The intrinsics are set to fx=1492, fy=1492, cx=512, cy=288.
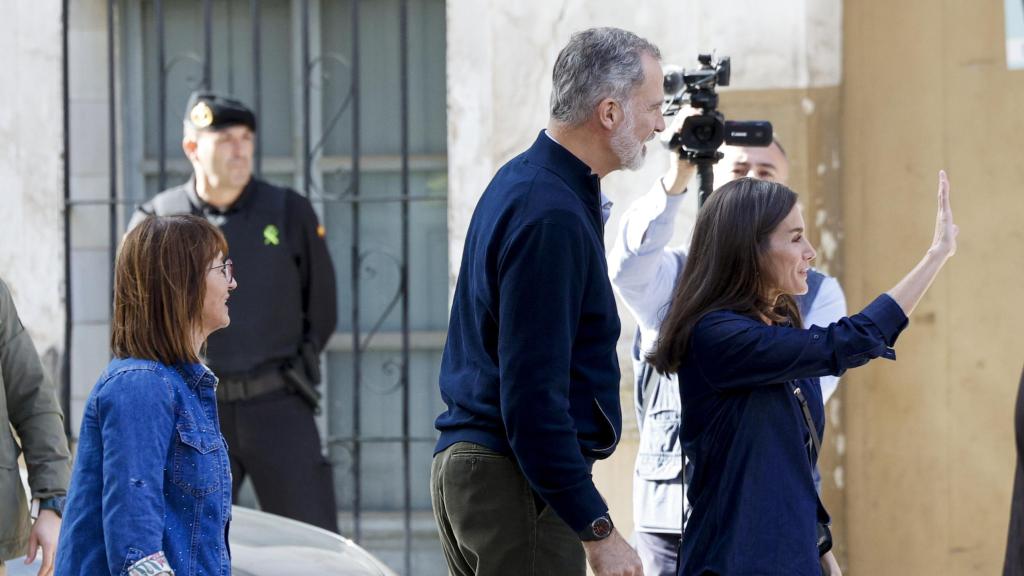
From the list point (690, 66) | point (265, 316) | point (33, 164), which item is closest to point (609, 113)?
point (265, 316)

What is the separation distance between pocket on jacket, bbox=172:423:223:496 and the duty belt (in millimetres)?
2717

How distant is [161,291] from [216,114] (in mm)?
2955

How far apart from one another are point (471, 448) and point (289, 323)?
2830 mm

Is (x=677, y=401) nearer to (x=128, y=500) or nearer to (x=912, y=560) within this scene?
(x=128, y=500)

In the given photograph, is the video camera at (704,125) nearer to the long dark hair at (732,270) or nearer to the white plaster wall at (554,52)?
the long dark hair at (732,270)

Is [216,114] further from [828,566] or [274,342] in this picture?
[828,566]

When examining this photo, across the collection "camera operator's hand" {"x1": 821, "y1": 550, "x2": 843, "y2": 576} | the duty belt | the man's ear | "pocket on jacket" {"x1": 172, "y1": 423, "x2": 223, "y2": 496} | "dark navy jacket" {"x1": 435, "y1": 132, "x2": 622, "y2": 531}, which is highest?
the man's ear

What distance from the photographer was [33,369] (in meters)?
3.65

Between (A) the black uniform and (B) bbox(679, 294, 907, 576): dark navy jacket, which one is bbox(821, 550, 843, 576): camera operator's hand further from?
(A) the black uniform

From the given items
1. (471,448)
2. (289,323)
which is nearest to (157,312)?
(471,448)

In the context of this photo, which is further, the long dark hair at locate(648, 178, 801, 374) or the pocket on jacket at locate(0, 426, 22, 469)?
the pocket on jacket at locate(0, 426, 22, 469)

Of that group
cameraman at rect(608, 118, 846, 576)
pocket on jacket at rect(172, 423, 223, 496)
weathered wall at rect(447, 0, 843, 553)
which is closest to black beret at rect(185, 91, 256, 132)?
weathered wall at rect(447, 0, 843, 553)

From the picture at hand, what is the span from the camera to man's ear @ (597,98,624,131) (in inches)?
118

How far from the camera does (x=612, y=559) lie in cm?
279
